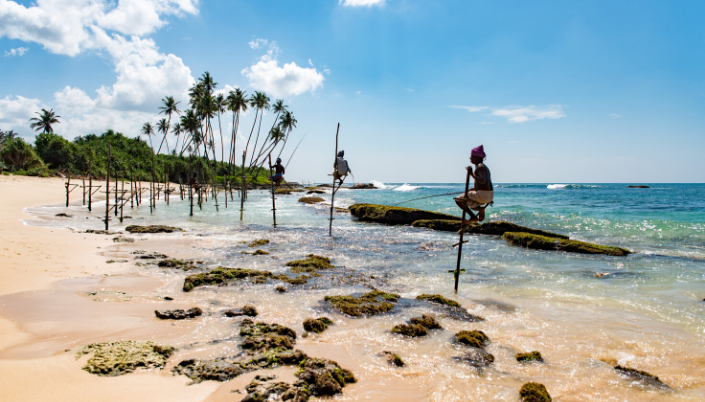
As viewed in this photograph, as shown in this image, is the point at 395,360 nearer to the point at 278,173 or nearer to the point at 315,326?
the point at 315,326

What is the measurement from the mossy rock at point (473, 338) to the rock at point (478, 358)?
14cm

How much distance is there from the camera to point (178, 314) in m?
5.26

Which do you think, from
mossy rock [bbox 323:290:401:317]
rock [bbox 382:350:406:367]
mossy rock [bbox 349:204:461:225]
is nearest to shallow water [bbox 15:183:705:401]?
rock [bbox 382:350:406:367]

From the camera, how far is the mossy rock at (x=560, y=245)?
11883 millimetres

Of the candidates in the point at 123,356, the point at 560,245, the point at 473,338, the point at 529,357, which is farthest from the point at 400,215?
the point at 123,356

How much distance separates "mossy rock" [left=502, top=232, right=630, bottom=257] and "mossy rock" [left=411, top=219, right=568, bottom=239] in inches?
49.0

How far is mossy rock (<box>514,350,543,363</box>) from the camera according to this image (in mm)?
4414

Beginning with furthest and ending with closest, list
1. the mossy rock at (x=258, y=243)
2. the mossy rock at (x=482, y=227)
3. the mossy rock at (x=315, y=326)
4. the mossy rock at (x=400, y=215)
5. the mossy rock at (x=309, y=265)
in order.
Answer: the mossy rock at (x=400, y=215)
the mossy rock at (x=482, y=227)
the mossy rock at (x=258, y=243)
the mossy rock at (x=309, y=265)
the mossy rock at (x=315, y=326)

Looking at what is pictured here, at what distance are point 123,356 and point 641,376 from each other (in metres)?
6.03

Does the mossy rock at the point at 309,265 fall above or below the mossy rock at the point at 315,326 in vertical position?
below

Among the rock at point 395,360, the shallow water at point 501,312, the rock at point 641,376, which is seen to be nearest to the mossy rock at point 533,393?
the shallow water at point 501,312

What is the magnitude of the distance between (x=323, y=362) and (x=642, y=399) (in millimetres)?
3510

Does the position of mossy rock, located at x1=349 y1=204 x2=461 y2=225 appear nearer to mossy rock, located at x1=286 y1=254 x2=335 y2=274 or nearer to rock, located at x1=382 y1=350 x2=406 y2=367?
mossy rock, located at x1=286 y1=254 x2=335 y2=274

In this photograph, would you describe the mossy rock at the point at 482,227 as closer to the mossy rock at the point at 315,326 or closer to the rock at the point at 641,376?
the rock at the point at 641,376
